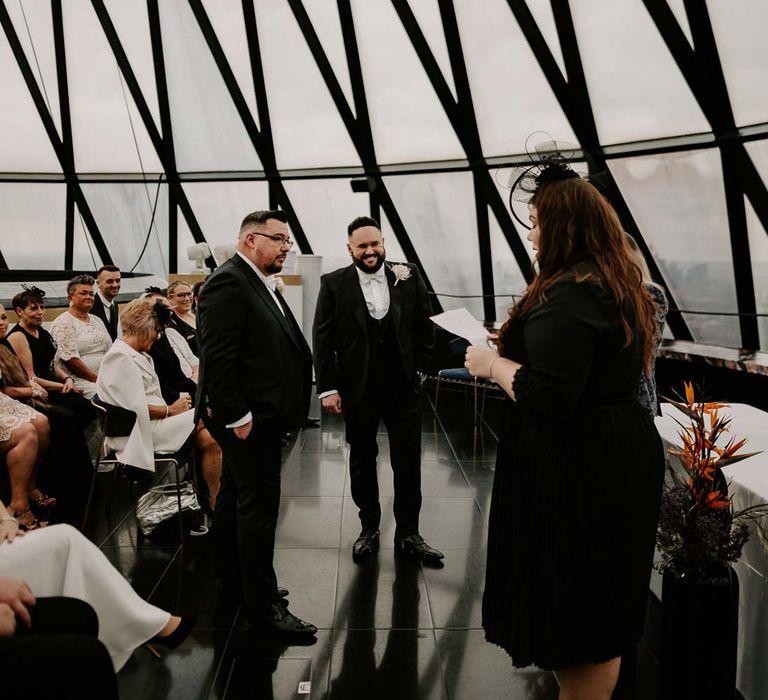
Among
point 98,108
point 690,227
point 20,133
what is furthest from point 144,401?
point 20,133

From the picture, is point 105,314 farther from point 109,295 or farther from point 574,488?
point 574,488

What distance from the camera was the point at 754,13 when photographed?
540cm

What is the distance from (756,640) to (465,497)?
247 centimetres

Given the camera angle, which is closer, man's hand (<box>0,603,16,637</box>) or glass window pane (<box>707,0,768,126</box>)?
man's hand (<box>0,603,16,637</box>)

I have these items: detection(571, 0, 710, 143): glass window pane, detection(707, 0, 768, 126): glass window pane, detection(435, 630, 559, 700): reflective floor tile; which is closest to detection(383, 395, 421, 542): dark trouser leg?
detection(435, 630, 559, 700): reflective floor tile

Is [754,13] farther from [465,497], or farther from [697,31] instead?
[465,497]

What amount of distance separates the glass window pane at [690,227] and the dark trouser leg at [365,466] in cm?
490

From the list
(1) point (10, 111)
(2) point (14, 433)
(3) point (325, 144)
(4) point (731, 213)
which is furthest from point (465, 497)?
(1) point (10, 111)

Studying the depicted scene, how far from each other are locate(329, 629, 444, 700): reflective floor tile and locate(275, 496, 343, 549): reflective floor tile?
40.2 inches

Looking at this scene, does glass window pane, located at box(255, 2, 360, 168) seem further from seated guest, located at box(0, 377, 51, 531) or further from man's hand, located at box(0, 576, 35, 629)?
man's hand, located at box(0, 576, 35, 629)

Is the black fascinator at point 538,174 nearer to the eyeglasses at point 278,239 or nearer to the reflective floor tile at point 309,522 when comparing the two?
the eyeglasses at point 278,239

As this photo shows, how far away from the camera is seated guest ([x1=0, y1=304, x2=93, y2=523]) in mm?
4207

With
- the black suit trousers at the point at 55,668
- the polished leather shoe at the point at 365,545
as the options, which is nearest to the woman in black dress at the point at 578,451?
the black suit trousers at the point at 55,668

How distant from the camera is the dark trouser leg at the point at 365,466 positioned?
12.1 feet
